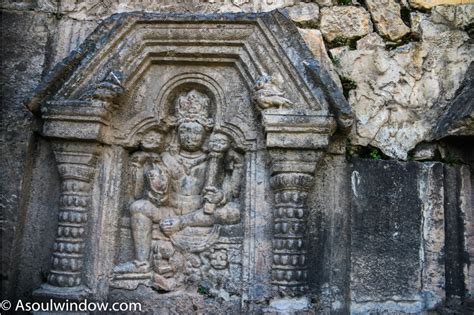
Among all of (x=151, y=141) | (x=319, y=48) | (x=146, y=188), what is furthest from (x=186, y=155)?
(x=319, y=48)

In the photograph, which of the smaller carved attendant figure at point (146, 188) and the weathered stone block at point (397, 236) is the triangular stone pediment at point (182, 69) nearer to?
the smaller carved attendant figure at point (146, 188)

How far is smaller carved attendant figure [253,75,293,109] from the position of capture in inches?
154

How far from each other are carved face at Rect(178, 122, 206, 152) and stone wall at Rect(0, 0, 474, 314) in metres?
1.11

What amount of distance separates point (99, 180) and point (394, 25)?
3.06m

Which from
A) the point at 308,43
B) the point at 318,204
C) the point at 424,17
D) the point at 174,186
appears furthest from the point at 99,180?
the point at 424,17

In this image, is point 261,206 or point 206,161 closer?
point 261,206

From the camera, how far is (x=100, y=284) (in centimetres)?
411

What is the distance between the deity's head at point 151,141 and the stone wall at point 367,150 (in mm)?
868

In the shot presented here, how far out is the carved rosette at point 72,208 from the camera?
3963 mm

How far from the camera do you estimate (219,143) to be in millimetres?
4246

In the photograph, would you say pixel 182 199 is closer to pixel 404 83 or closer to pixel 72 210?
pixel 72 210

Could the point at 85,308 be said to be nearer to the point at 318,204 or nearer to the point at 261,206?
the point at 261,206

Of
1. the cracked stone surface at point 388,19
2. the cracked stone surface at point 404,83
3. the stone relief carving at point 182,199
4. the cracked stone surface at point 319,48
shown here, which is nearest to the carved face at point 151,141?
the stone relief carving at point 182,199

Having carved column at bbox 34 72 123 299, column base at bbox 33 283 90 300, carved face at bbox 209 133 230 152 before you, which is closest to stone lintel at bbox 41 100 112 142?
carved column at bbox 34 72 123 299
